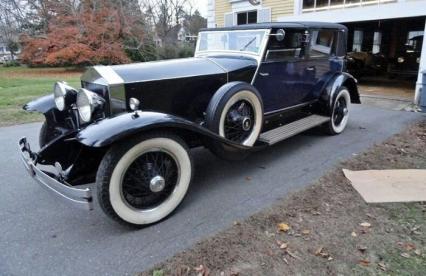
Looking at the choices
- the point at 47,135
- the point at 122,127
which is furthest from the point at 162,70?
the point at 47,135

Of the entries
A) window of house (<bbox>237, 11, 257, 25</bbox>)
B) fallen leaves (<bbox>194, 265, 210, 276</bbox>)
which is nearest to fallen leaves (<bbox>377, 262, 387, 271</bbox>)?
fallen leaves (<bbox>194, 265, 210, 276</bbox>)

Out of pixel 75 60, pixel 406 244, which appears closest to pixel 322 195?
pixel 406 244

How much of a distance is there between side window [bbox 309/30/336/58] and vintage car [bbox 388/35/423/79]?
9.67 m

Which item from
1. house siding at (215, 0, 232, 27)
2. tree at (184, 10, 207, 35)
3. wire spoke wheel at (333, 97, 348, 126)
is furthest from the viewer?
tree at (184, 10, 207, 35)

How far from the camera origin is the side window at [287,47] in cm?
404

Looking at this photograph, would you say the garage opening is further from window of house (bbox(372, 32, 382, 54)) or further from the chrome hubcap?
the chrome hubcap

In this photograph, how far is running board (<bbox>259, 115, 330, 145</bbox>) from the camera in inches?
157

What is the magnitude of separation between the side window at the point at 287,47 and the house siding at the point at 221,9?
908cm

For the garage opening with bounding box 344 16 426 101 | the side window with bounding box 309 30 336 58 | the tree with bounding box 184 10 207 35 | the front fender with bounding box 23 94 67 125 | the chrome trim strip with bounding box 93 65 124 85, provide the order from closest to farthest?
the chrome trim strip with bounding box 93 65 124 85 → the front fender with bounding box 23 94 67 125 → the side window with bounding box 309 30 336 58 → the garage opening with bounding box 344 16 426 101 → the tree with bounding box 184 10 207 35

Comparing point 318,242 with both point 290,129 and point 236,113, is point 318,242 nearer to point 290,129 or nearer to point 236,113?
point 236,113

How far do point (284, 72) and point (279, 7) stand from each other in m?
7.66

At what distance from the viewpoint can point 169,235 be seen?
264 centimetres

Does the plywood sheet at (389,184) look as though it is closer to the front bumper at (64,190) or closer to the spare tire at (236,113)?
the spare tire at (236,113)

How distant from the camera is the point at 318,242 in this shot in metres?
2.51
